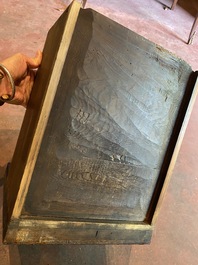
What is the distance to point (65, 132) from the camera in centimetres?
76

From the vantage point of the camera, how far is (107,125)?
808mm

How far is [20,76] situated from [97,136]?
0.86ft

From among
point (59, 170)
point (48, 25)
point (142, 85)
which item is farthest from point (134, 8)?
point (59, 170)

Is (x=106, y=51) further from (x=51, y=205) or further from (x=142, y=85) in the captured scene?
(x=51, y=205)

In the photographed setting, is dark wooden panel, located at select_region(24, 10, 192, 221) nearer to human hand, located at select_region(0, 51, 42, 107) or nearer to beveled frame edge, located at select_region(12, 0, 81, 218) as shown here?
beveled frame edge, located at select_region(12, 0, 81, 218)

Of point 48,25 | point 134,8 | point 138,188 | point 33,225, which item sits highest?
point 134,8

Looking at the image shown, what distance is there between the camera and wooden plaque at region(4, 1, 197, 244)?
73 centimetres

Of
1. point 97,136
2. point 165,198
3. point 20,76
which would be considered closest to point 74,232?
point 97,136

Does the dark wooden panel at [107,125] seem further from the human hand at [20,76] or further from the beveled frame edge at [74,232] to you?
the human hand at [20,76]

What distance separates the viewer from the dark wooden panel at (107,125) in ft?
2.45

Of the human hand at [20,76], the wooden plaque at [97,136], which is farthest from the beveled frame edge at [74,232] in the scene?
the human hand at [20,76]

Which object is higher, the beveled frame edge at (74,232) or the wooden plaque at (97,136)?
the wooden plaque at (97,136)

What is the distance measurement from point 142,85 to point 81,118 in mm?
200

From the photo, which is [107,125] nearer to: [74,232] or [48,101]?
[48,101]
